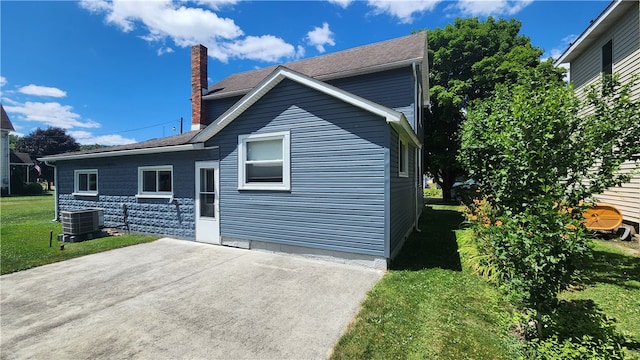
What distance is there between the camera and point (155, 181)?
31.5 ft

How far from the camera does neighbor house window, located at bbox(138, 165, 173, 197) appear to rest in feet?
30.5

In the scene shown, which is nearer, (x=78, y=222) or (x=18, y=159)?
(x=78, y=222)

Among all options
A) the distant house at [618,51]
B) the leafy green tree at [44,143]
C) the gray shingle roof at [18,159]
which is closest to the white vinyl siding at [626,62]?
the distant house at [618,51]

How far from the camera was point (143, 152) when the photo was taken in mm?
9375

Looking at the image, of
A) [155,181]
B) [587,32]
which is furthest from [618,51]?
[155,181]

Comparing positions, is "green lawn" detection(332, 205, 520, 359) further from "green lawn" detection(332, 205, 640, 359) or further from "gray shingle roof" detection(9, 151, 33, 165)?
"gray shingle roof" detection(9, 151, 33, 165)

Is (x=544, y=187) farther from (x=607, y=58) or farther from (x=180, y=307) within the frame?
(x=607, y=58)

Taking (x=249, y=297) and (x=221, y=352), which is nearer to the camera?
(x=221, y=352)

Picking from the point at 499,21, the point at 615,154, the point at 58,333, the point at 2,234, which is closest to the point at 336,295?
the point at 58,333

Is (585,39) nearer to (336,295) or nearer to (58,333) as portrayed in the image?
(336,295)

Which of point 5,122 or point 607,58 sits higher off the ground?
point 5,122

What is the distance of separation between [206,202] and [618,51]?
15.1 meters

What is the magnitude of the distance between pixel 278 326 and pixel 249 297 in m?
1.15

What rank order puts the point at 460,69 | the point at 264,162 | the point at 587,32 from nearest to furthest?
the point at 264,162 < the point at 587,32 < the point at 460,69
